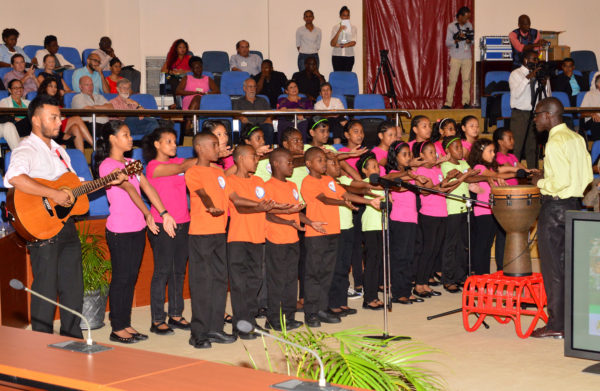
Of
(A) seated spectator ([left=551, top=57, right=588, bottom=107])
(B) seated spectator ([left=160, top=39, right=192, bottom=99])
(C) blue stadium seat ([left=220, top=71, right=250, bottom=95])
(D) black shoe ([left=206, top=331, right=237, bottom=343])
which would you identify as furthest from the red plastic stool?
(A) seated spectator ([left=551, top=57, right=588, bottom=107])

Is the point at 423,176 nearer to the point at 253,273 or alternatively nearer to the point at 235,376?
the point at 253,273

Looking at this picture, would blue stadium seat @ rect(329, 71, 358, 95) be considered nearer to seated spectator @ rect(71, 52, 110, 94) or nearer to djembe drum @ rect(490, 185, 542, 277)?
seated spectator @ rect(71, 52, 110, 94)

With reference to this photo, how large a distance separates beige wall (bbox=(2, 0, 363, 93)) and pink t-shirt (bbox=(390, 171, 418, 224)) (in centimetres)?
Answer: 753

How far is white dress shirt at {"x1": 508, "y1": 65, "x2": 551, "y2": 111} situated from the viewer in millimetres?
10652

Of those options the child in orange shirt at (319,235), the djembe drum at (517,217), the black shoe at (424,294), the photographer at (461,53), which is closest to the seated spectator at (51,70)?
the child in orange shirt at (319,235)

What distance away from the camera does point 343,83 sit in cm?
1262

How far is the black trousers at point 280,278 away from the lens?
6.35 meters

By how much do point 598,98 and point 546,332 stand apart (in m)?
6.86

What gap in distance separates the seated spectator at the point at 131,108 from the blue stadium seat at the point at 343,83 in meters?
3.56

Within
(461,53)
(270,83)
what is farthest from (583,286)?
(461,53)

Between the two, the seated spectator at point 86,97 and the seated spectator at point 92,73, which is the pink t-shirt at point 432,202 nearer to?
the seated spectator at point 86,97

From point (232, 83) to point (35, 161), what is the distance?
7041mm

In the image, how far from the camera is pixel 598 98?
1189 centimetres

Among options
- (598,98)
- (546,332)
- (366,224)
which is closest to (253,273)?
(366,224)
